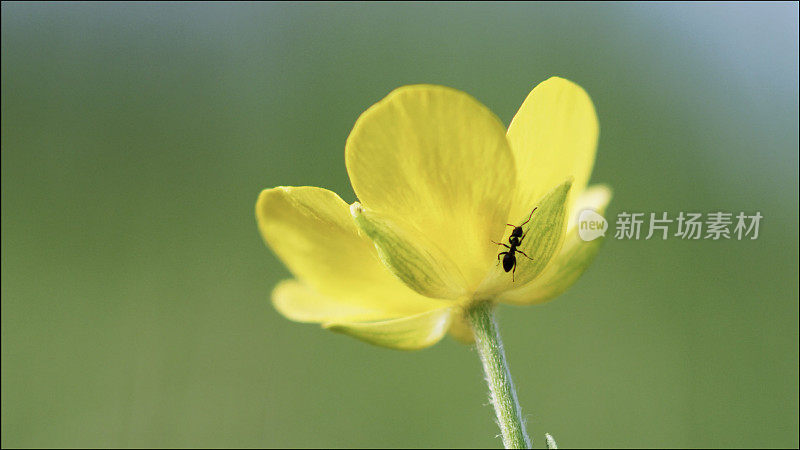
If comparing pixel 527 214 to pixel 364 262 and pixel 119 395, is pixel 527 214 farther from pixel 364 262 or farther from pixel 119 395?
pixel 119 395

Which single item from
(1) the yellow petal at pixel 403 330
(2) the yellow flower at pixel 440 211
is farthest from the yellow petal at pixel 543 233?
(1) the yellow petal at pixel 403 330

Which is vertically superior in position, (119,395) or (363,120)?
(119,395)

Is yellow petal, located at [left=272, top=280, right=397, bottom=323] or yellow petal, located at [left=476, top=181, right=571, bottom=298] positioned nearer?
yellow petal, located at [left=476, top=181, right=571, bottom=298]

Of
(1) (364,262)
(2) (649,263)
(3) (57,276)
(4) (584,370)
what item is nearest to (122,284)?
(3) (57,276)

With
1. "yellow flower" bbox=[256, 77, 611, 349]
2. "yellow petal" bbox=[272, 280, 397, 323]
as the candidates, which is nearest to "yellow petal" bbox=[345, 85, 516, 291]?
"yellow flower" bbox=[256, 77, 611, 349]

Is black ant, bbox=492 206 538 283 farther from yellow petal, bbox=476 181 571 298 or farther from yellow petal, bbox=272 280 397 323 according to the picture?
yellow petal, bbox=272 280 397 323

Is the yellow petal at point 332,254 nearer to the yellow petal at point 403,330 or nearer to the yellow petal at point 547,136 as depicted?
the yellow petal at point 403,330
